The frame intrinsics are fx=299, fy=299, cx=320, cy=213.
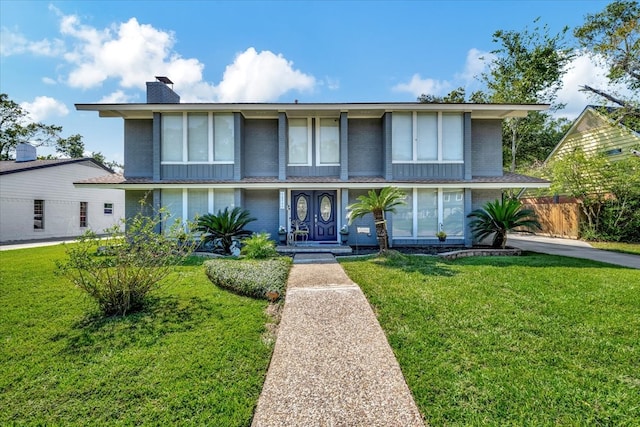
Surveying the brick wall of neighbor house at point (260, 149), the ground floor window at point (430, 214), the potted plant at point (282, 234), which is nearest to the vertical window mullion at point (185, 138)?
the brick wall of neighbor house at point (260, 149)

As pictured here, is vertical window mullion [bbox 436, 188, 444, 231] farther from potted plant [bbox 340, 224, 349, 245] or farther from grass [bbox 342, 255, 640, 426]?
grass [bbox 342, 255, 640, 426]

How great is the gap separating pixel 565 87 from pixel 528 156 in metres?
6.85

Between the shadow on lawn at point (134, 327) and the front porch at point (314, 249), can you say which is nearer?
the shadow on lawn at point (134, 327)

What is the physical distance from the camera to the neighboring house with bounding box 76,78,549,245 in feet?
38.3

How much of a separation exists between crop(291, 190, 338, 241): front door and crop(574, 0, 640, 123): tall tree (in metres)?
15.0

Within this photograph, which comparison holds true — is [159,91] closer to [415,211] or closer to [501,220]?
[415,211]

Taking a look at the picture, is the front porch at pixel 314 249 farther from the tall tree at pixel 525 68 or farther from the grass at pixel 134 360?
the tall tree at pixel 525 68

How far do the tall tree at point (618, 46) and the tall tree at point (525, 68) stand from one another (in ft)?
16.8

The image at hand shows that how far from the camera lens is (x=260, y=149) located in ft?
41.7

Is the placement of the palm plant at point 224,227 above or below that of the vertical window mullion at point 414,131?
below

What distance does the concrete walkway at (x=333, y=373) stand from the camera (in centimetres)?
275

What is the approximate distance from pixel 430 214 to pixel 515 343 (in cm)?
855

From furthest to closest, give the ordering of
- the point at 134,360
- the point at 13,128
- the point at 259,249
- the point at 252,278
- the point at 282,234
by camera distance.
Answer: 1. the point at 13,128
2. the point at 282,234
3. the point at 259,249
4. the point at 252,278
5. the point at 134,360

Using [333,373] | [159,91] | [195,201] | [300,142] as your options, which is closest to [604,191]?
[300,142]
